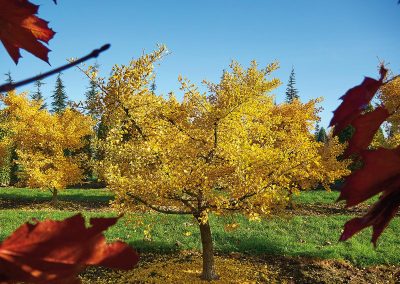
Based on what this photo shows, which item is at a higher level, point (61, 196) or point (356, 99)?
point (356, 99)

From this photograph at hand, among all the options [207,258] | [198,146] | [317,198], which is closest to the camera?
[198,146]

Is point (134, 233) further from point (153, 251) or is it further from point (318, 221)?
point (318, 221)

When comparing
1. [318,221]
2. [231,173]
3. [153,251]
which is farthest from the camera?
[318,221]

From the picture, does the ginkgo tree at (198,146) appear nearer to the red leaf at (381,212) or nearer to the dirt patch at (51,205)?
the red leaf at (381,212)

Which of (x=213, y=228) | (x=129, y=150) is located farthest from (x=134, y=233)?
(x=129, y=150)

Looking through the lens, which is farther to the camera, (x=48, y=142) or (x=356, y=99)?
(x=48, y=142)

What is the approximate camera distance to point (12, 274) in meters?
0.34

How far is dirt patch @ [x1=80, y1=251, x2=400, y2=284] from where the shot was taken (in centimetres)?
820

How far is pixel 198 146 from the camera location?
285 inches

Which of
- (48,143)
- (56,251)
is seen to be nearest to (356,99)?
(56,251)

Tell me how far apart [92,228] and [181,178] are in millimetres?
6247

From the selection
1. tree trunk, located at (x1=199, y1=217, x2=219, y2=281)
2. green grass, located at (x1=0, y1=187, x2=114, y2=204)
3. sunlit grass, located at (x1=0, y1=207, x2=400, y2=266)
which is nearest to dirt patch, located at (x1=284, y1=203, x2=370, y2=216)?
sunlit grass, located at (x1=0, y1=207, x2=400, y2=266)

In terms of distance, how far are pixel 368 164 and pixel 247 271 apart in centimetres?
889

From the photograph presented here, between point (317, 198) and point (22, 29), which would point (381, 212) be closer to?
point (22, 29)
